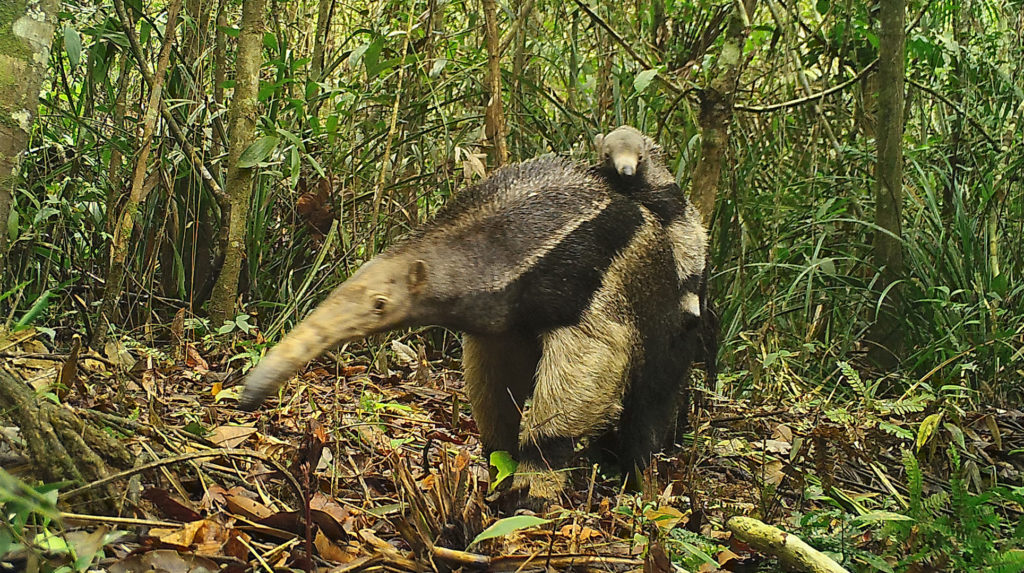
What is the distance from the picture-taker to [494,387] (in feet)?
13.9

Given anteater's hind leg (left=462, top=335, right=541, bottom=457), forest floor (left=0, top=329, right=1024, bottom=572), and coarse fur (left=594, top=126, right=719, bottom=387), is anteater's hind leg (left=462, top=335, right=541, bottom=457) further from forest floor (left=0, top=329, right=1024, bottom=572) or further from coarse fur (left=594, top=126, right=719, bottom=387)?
coarse fur (left=594, top=126, right=719, bottom=387)

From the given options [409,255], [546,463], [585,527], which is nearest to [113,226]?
[409,255]

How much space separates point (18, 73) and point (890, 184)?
519 centimetres

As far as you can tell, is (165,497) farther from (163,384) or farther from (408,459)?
(163,384)

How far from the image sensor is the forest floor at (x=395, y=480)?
2.40 m

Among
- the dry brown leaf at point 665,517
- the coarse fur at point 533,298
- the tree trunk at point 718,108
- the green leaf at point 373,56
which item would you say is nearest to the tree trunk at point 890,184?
the tree trunk at point 718,108

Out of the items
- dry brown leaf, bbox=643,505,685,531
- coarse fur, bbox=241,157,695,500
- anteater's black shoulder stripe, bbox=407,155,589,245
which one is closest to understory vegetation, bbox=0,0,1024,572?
dry brown leaf, bbox=643,505,685,531

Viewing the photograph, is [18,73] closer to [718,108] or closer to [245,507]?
[245,507]

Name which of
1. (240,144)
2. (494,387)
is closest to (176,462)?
(494,387)

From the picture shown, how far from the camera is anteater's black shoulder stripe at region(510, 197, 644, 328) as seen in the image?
3787 millimetres

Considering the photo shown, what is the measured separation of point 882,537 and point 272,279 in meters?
4.64

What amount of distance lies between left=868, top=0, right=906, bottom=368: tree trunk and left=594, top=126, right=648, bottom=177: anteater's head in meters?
1.97

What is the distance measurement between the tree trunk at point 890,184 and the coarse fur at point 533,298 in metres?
2.45

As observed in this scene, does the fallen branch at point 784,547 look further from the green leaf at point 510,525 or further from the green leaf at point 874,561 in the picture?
the green leaf at point 510,525
